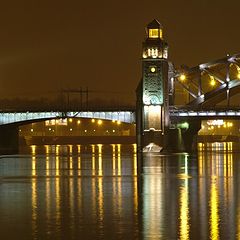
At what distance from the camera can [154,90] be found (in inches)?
5768

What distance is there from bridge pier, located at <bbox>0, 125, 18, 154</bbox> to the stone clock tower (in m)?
29.3

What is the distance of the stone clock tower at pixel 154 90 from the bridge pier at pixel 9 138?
2926 centimetres

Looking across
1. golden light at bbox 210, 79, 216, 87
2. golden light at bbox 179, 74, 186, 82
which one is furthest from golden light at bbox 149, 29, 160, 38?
golden light at bbox 210, 79, 216, 87

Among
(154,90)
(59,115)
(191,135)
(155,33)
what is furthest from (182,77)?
(59,115)

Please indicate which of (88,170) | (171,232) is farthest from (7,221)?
(88,170)

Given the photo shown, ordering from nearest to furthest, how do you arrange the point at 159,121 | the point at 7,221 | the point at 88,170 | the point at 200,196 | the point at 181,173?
the point at 7,221, the point at 200,196, the point at 181,173, the point at 88,170, the point at 159,121

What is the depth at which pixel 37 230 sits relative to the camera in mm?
36062

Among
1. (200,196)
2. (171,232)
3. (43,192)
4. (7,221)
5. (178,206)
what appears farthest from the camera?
(43,192)

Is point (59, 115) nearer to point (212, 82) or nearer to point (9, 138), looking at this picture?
point (9, 138)

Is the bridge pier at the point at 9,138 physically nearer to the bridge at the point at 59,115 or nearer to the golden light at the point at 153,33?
the bridge at the point at 59,115

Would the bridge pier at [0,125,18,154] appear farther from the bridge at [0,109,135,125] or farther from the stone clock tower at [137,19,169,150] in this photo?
the stone clock tower at [137,19,169,150]

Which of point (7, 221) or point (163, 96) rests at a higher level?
point (163, 96)

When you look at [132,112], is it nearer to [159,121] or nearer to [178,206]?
[159,121]

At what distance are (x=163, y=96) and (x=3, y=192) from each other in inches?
3694
